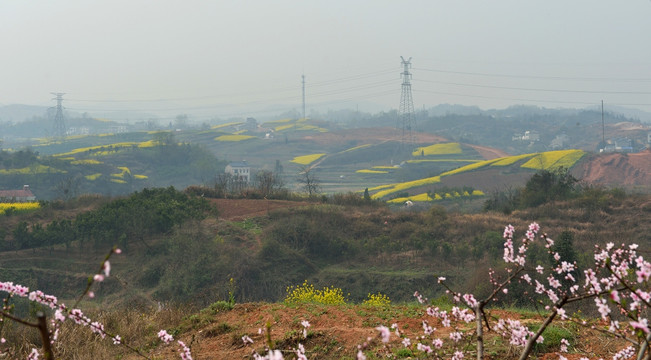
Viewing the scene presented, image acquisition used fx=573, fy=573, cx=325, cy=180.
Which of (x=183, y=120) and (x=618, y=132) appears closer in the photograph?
(x=618, y=132)

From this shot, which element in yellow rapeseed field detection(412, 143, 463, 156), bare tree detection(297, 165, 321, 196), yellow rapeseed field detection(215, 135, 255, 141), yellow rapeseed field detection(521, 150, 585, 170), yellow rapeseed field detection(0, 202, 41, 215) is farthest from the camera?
yellow rapeseed field detection(215, 135, 255, 141)

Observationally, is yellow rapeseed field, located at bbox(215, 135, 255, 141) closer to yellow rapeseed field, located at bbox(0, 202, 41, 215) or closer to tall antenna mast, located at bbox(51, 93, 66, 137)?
tall antenna mast, located at bbox(51, 93, 66, 137)

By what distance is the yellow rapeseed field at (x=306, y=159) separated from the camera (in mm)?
95700

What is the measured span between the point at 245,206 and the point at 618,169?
153 ft

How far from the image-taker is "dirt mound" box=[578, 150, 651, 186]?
197ft

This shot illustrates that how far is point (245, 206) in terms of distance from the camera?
1328 inches

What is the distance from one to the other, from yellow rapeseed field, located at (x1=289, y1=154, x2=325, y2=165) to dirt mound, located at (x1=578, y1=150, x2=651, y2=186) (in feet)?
146

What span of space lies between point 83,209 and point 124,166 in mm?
49202

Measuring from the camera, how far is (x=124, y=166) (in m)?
80.4

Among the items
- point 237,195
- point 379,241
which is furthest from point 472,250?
point 237,195

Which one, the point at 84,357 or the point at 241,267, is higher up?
the point at 84,357

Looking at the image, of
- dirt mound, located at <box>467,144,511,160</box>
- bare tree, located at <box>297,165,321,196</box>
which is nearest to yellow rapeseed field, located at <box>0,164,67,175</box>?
bare tree, located at <box>297,165,321,196</box>

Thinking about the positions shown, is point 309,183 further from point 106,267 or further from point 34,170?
point 106,267

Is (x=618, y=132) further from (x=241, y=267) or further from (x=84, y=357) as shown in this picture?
(x=84, y=357)
